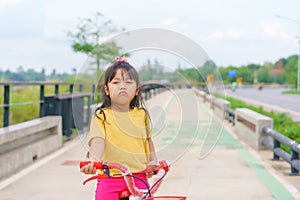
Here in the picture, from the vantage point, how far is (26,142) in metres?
8.73

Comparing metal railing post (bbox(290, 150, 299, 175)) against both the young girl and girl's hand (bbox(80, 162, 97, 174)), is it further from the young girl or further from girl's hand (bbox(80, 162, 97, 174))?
girl's hand (bbox(80, 162, 97, 174))

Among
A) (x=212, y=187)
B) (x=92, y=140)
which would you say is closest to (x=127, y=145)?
(x=92, y=140)

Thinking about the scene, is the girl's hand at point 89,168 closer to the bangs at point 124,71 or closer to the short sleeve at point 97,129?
the short sleeve at point 97,129

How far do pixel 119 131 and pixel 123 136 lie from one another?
4 centimetres

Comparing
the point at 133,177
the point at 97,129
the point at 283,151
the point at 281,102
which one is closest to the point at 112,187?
the point at 133,177

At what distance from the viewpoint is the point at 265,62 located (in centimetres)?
16200

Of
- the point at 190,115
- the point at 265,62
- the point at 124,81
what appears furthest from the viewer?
the point at 265,62

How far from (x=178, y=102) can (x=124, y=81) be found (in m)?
0.42

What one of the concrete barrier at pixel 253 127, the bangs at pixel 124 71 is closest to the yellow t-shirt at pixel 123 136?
the bangs at pixel 124 71

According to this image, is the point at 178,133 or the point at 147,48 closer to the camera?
the point at 147,48

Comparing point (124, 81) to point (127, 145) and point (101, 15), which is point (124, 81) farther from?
point (101, 15)

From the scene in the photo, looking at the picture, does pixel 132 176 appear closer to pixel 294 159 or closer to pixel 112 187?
pixel 112 187

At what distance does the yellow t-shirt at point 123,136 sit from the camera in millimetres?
3174

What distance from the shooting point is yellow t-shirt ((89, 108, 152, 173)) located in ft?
10.4
